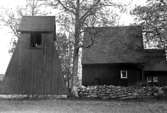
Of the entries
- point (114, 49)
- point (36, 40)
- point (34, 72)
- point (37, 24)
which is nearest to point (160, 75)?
point (114, 49)

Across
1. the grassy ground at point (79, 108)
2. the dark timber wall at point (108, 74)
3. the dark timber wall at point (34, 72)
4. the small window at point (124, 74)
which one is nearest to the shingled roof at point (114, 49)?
the dark timber wall at point (108, 74)

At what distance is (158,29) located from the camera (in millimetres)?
22031

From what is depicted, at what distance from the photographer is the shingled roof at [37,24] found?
2209 cm

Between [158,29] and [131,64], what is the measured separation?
313 inches

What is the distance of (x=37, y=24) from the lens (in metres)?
22.7

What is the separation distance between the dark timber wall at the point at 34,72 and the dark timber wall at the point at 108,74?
8.95 meters

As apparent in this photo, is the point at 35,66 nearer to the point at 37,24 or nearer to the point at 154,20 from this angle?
the point at 37,24

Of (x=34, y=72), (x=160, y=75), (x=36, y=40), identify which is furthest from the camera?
(x=160, y=75)

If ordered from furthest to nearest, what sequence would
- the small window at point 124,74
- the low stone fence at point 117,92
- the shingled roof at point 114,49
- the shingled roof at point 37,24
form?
the small window at point 124,74, the shingled roof at point 114,49, the low stone fence at point 117,92, the shingled roof at point 37,24

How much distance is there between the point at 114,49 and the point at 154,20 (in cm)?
956

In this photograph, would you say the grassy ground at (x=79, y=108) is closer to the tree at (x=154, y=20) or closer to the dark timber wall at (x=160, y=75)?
the tree at (x=154, y=20)

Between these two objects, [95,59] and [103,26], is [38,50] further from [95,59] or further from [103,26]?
[95,59]

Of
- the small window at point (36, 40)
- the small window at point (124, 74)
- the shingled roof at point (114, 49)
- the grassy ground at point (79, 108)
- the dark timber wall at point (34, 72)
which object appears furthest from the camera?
the small window at point (124, 74)

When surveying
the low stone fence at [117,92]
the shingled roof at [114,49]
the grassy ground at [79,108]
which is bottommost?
the low stone fence at [117,92]
